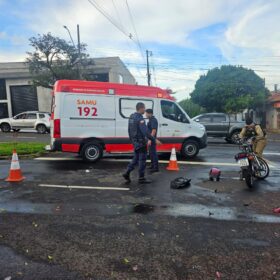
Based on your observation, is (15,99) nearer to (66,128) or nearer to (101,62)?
(101,62)

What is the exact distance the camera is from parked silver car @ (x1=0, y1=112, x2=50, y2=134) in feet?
74.7

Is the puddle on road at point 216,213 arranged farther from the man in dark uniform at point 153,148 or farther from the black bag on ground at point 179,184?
the man in dark uniform at point 153,148

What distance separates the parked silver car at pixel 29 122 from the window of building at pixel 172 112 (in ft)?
47.8

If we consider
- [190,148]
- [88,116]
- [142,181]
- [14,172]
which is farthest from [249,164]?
[14,172]

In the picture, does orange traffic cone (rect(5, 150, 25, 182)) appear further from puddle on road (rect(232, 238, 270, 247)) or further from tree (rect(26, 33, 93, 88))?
tree (rect(26, 33, 93, 88))

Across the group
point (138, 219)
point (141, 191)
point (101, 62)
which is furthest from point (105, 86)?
point (101, 62)

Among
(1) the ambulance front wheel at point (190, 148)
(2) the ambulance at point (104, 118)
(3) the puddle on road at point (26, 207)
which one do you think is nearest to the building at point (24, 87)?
(2) the ambulance at point (104, 118)

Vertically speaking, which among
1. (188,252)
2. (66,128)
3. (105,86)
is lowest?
(188,252)

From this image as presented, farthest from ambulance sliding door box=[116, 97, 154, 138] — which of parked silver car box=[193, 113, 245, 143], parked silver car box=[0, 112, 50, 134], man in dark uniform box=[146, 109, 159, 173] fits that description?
parked silver car box=[0, 112, 50, 134]

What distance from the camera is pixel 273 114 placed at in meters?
32.5

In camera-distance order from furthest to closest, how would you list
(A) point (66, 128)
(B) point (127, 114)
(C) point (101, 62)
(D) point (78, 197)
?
(C) point (101, 62) < (B) point (127, 114) < (A) point (66, 128) < (D) point (78, 197)

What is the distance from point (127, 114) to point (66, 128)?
6.73ft

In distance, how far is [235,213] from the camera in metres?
4.88

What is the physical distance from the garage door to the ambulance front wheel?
2761 cm
